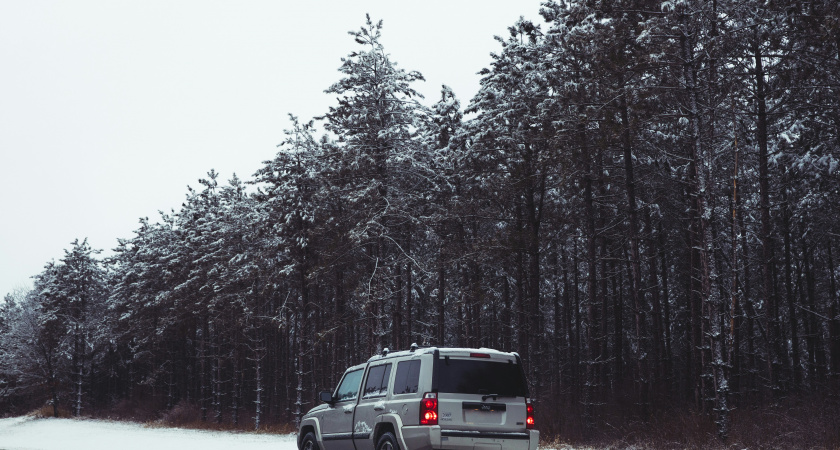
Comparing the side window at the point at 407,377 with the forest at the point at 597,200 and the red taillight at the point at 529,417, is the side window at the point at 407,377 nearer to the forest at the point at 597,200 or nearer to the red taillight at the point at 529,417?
the red taillight at the point at 529,417

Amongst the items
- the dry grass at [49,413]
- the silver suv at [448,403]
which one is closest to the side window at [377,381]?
the silver suv at [448,403]

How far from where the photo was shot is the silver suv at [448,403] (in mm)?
10875

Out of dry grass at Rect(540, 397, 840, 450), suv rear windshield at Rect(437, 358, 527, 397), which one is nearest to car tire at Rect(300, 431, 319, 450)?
suv rear windshield at Rect(437, 358, 527, 397)

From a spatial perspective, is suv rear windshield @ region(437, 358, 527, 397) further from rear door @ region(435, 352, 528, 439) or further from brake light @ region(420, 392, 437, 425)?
brake light @ region(420, 392, 437, 425)

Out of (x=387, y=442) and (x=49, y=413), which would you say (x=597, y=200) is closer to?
(x=387, y=442)

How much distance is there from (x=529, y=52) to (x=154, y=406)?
46955mm

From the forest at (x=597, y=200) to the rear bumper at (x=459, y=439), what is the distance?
22.9 feet

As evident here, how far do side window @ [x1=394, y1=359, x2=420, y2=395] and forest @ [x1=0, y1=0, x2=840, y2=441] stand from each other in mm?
8100

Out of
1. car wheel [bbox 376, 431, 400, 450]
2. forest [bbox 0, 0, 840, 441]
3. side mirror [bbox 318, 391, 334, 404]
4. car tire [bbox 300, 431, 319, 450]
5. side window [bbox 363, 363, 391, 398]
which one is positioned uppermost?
forest [bbox 0, 0, 840, 441]

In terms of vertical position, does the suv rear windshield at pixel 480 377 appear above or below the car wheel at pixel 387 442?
above

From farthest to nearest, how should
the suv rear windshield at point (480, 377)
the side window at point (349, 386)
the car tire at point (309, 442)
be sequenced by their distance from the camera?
the car tire at point (309, 442), the side window at point (349, 386), the suv rear windshield at point (480, 377)

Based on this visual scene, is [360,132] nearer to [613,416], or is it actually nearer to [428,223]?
[428,223]

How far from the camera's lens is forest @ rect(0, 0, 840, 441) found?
19312 millimetres

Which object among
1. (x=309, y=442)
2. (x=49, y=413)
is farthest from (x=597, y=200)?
(x=49, y=413)
